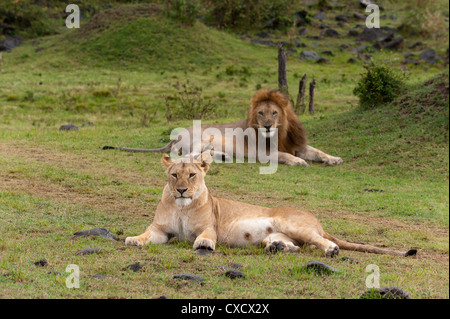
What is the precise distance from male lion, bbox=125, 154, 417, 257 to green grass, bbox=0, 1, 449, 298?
16 centimetres

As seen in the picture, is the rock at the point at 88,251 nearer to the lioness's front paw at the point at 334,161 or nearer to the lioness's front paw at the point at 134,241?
the lioness's front paw at the point at 134,241

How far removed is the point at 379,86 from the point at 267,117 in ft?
12.9

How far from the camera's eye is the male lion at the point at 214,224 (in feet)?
20.3

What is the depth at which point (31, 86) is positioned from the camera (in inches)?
954

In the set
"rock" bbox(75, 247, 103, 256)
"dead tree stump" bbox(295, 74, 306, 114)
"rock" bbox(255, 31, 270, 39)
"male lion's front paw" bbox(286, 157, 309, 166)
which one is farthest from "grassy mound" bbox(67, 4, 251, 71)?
"rock" bbox(75, 247, 103, 256)

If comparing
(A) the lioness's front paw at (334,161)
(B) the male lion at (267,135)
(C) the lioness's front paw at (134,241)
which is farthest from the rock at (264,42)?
(C) the lioness's front paw at (134,241)

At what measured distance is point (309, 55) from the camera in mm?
32750

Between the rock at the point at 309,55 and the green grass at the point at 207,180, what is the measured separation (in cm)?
438

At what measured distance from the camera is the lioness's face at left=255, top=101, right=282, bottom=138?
519 inches

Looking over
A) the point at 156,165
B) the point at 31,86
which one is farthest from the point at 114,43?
the point at 156,165

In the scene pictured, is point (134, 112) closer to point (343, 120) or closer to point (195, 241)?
point (343, 120)

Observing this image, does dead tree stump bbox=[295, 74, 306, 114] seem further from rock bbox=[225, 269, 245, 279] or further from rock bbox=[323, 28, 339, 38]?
rock bbox=[323, 28, 339, 38]

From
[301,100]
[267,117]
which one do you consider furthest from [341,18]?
[267,117]

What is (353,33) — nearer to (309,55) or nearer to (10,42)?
(309,55)
